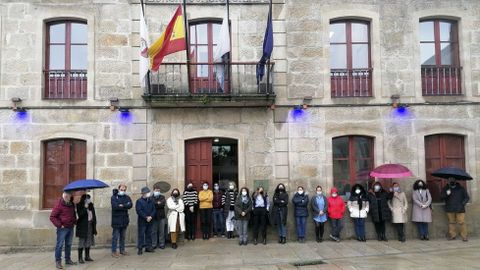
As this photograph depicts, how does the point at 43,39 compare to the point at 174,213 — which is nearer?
the point at 174,213

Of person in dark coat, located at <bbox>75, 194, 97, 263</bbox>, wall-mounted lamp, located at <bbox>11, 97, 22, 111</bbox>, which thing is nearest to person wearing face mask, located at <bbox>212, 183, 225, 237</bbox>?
person in dark coat, located at <bbox>75, 194, 97, 263</bbox>

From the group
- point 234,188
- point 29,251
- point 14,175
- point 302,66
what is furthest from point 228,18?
point 29,251

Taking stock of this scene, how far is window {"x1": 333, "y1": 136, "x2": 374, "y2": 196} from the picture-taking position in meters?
13.3

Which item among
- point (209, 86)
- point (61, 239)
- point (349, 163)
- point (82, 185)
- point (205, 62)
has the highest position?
point (205, 62)

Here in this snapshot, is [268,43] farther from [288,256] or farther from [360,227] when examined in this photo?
[360,227]

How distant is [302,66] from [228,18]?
8.43ft

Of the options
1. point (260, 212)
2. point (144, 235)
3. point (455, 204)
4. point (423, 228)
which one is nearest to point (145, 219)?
point (144, 235)

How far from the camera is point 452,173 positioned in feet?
40.2

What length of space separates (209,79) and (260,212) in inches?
157

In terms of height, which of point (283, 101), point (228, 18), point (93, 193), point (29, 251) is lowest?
point (29, 251)

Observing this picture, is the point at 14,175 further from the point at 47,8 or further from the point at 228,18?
the point at 228,18

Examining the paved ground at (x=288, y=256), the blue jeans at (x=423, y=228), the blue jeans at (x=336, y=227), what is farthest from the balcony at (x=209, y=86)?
the blue jeans at (x=423, y=228)

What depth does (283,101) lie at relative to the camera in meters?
13.2

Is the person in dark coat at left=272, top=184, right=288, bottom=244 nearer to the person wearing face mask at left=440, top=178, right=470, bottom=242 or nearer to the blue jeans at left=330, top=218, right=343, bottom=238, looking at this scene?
the blue jeans at left=330, top=218, right=343, bottom=238
